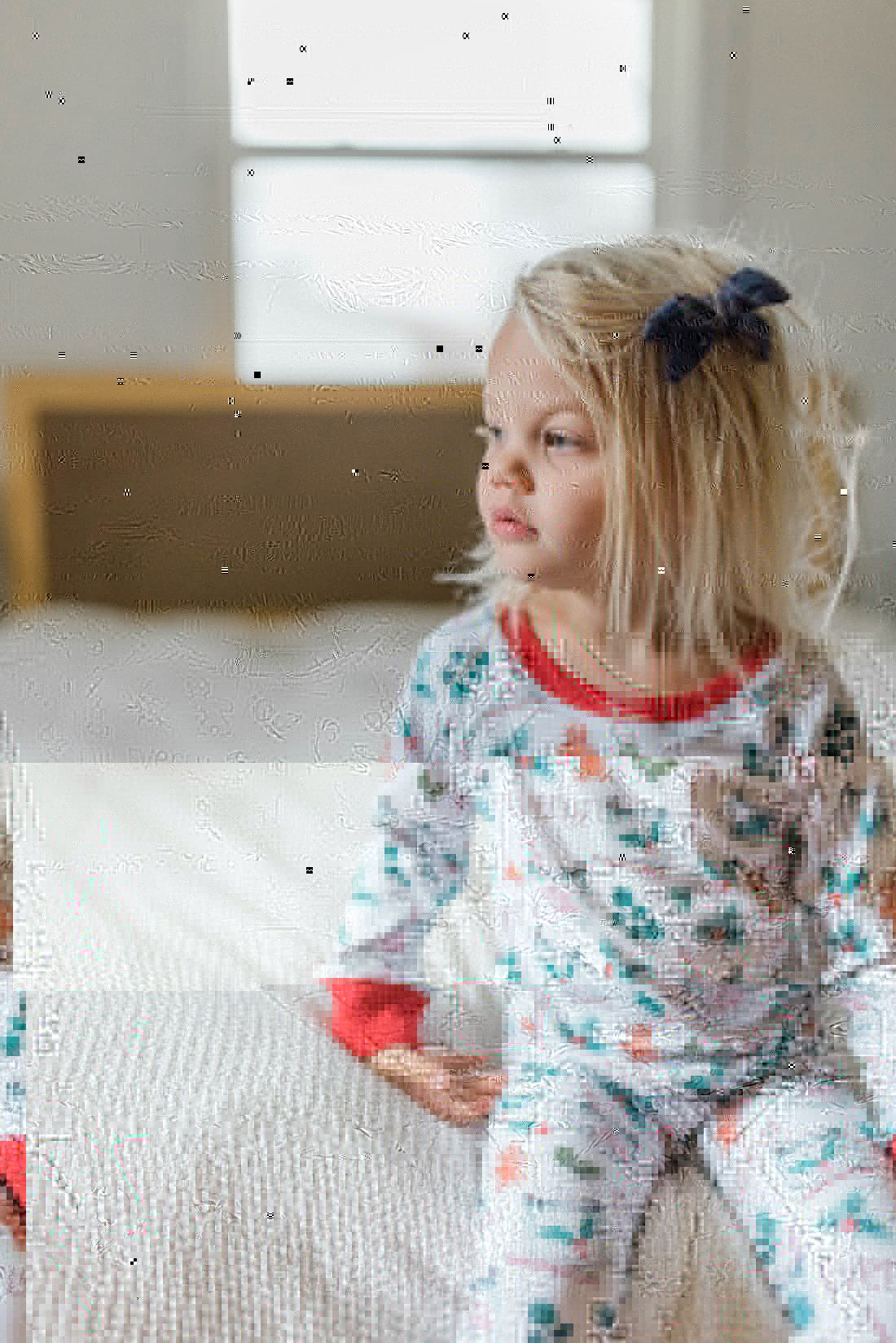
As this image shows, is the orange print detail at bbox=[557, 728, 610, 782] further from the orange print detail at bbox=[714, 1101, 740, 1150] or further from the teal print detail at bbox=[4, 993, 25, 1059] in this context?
the teal print detail at bbox=[4, 993, 25, 1059]

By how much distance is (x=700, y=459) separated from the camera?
68cm

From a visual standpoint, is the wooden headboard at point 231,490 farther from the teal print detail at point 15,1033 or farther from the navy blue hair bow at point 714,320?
the teal print detail at point 15,1033

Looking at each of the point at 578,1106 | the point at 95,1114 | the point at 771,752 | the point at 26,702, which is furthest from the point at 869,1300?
the point at 26,702

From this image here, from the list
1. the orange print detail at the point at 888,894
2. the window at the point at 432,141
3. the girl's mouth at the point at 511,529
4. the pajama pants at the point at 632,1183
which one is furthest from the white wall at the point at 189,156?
the pajama pants at the point at 632,1183

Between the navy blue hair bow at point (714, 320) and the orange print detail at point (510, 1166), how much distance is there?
393mm

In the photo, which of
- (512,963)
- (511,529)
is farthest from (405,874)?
(511,529)

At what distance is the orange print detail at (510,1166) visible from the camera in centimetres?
70

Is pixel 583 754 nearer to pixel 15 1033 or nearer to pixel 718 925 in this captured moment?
pixel 718 925

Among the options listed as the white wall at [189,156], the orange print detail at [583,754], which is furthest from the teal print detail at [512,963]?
the white wall at [189,156]

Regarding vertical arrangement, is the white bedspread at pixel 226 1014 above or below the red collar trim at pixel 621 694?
below

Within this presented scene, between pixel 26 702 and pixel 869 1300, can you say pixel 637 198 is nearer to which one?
pixel 26 702

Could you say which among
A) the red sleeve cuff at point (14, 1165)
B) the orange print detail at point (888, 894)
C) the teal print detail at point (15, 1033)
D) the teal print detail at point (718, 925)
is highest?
the orange print detail at point (888, 894)

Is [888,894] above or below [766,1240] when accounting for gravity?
above

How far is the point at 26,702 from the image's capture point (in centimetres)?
72
